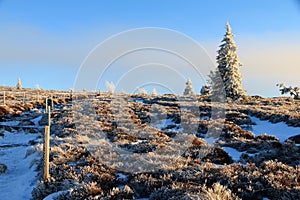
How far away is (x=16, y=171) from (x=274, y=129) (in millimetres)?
14868

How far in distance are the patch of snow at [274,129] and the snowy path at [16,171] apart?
12291 mm

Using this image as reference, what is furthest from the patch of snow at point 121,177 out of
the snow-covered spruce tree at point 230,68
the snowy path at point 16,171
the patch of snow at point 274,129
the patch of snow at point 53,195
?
the snow-covered spruce tree at point 230,68

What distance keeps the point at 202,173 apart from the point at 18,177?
6062 mm

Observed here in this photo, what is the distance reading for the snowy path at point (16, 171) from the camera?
303 inches

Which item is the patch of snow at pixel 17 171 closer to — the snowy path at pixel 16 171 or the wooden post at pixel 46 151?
the snowy path at pixel 16 171

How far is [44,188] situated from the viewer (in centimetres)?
716

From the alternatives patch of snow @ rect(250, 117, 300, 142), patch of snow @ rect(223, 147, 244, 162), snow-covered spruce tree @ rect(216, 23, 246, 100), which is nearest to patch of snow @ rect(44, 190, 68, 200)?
patch of snow @ rect(223, 147, 244, 162)

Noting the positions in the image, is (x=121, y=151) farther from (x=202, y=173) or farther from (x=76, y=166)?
(x=202, y=173)

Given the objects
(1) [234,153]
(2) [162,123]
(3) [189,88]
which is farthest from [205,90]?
(1) [234,153]

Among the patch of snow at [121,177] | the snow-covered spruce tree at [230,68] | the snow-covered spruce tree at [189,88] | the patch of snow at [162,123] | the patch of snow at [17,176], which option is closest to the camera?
the patch of snow at [121,177]

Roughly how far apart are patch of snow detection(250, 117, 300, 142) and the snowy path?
40.3 ft

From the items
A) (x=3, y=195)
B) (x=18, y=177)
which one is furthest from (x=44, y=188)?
(x=18, y=177)

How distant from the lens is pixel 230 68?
122 feet

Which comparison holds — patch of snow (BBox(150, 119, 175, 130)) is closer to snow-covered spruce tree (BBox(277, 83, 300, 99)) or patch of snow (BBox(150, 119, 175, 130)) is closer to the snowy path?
the snowy path
